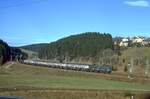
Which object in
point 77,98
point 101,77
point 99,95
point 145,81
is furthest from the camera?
point 101,77

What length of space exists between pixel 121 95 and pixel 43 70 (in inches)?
3263

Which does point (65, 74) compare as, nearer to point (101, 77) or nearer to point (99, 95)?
point (101, 77)

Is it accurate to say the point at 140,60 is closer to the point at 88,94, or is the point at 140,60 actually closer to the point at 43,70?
the point at 43,70

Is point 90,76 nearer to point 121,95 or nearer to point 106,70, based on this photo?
point 106,70

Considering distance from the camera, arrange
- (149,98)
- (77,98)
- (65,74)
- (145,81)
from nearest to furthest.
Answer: (149,98) → (77,98) → (145,81) → (65,74)

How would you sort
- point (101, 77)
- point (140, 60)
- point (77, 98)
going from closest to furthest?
point (77, 98) → point (101, 77) → point (140, 60)

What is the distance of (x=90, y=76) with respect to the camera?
106 meters

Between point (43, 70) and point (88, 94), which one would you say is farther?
point (43, 70)

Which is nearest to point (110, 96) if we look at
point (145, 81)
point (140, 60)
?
point (145, 81)

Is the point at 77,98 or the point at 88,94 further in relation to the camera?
the point at 88,94

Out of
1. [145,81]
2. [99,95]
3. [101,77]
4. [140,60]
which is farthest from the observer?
[140,60]

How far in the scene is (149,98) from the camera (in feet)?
150

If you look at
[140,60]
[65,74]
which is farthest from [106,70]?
[140,60]

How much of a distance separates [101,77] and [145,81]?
13.5 metres
